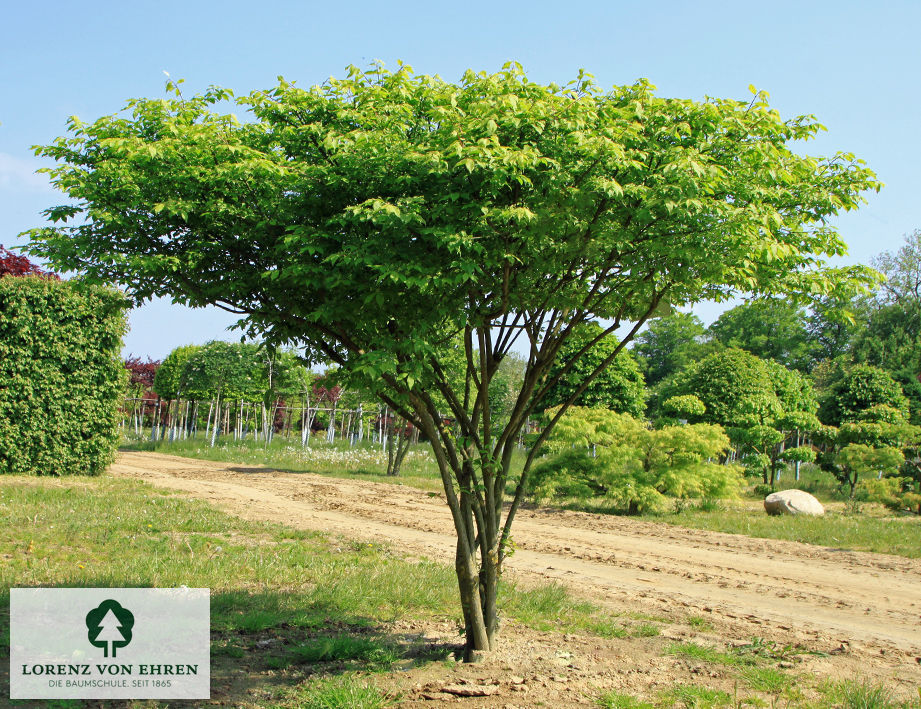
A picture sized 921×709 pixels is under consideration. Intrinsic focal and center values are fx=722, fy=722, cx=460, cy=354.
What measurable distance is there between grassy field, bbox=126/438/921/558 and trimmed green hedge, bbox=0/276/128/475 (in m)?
7.06

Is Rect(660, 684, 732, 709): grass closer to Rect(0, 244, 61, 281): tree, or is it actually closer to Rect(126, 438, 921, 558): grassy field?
Rect(126, 438, 921, 558): grassy field

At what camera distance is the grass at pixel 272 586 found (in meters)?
4.86

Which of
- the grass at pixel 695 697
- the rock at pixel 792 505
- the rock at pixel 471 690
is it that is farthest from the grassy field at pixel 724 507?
the rock at pixel 471 690

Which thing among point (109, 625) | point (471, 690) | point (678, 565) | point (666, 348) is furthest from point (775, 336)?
point (109, 625)

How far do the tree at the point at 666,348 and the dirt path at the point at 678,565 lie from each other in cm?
4189

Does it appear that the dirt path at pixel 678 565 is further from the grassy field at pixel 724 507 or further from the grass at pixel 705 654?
the grass at pixel 705 654

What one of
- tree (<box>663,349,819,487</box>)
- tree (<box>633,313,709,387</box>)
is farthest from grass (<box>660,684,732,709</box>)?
tree (<box>633,313,709,387</box>)

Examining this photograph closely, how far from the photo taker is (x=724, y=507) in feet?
50.2

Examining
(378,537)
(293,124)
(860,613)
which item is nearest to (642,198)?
(293,124)

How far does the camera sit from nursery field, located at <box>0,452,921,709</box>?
15.3 feet

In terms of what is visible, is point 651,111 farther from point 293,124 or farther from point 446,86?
point 293,124

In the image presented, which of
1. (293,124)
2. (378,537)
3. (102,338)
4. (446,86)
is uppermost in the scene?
(446,86)

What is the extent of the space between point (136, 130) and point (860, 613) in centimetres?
787

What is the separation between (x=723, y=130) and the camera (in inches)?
175
